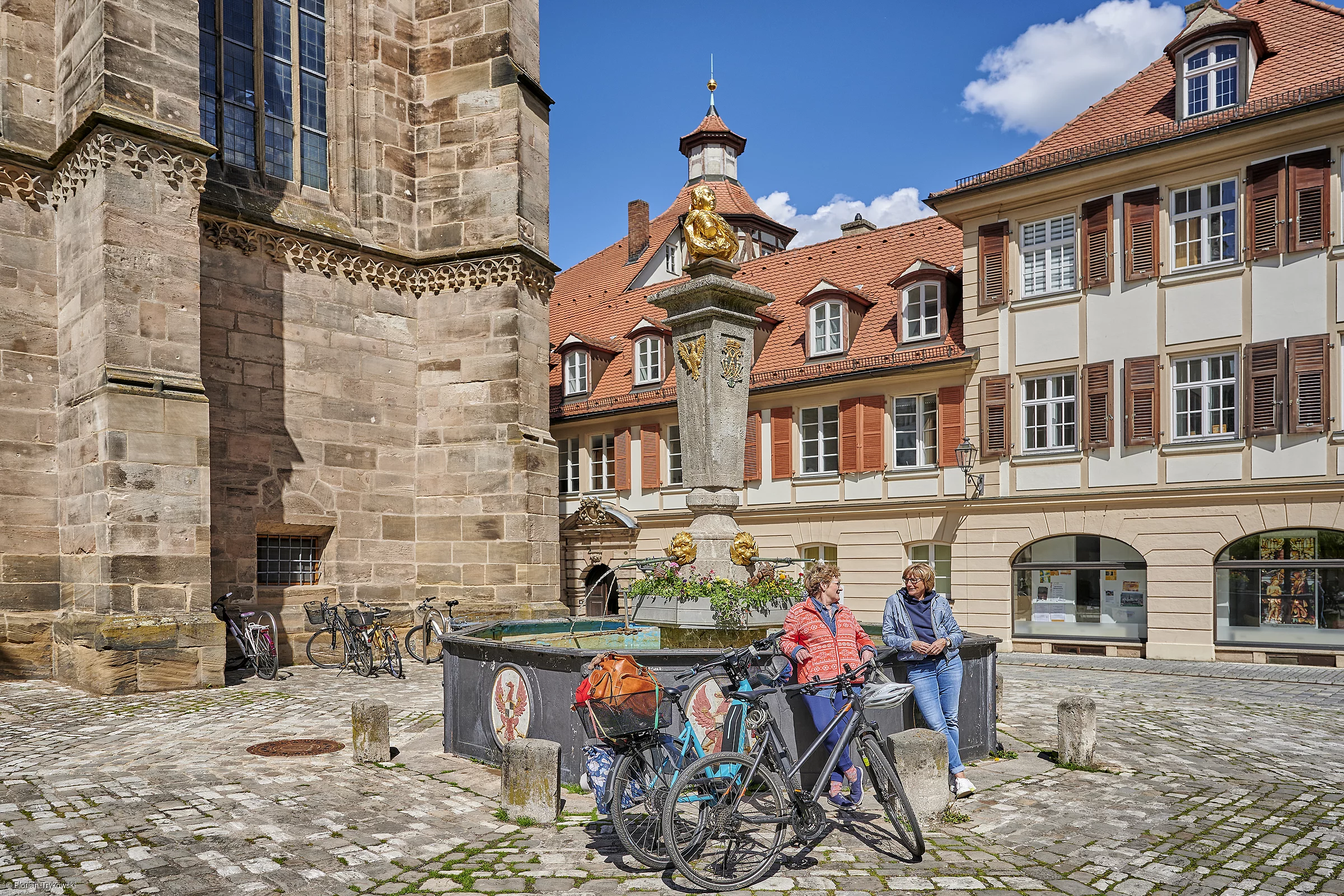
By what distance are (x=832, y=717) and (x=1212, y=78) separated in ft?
61.6

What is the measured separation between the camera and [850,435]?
80.1 feet

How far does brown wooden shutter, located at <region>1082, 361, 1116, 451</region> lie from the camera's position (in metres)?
20.1

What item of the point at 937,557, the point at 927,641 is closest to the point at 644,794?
the point at 927,641

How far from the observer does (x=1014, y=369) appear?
70.5 ft

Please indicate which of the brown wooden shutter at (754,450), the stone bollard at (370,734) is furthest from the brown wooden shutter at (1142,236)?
the stone bollard at (370,734)

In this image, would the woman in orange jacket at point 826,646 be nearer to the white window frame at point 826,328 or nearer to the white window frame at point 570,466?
the white window frame at point 826,328

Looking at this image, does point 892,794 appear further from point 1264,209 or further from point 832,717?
point 1264,209

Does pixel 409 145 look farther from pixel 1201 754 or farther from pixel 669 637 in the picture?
pixel 1201 754

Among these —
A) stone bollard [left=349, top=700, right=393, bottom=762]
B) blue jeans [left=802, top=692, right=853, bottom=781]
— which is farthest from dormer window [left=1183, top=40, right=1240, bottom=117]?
stone bollard [left=349, top=700, right=393, bottom=762]

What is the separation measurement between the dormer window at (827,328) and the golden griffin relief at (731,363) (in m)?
15.0

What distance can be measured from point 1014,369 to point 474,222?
37.5ft

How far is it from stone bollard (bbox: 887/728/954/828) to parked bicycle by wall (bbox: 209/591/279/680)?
9.33 metres

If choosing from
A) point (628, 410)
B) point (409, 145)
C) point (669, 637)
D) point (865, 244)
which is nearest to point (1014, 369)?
point (865, 244)

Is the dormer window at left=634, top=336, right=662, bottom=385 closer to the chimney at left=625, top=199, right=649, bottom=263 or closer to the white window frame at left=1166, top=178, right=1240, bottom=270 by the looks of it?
the chimney at left=625, top=199, right=649, bottom=263
